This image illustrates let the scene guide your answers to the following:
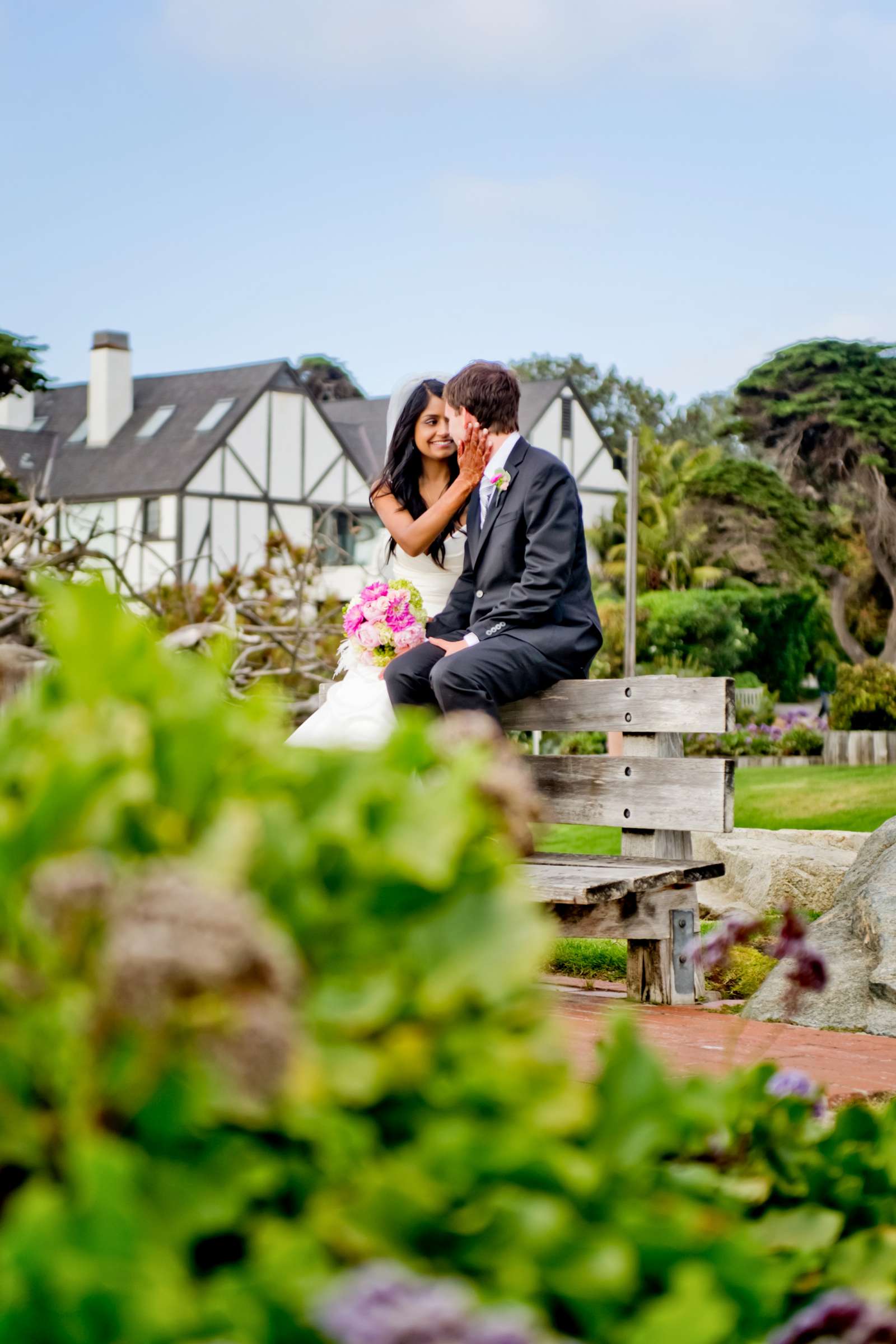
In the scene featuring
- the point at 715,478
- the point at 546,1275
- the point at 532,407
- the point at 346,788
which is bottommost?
the point at 546,1275

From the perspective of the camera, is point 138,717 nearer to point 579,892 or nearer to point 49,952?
point 49,952

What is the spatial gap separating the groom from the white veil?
0.45 m

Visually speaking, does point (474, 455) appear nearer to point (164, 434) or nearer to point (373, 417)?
point (164, 434)

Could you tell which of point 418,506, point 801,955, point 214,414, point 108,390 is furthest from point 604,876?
point 108,390

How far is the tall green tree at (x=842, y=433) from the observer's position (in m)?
40.1

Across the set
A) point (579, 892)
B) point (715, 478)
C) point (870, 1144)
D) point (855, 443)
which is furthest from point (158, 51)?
point (855, 443)

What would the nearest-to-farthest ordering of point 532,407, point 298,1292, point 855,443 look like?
point 298,1292 < point 855,443 < point 532,407

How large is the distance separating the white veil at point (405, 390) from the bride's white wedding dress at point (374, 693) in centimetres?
51

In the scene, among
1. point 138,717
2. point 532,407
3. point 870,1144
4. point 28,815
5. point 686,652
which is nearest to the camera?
point 28,815

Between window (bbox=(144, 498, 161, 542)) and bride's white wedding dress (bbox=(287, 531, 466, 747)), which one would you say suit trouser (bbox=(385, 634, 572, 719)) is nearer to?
bride's white wedding dress (bbox=(287, 531, 466, 747))

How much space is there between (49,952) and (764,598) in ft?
113

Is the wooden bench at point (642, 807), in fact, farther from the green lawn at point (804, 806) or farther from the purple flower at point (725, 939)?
the green lawn at point (804, 806)

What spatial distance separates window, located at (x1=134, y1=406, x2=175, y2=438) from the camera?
39.4m

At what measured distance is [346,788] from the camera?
1143 mm
